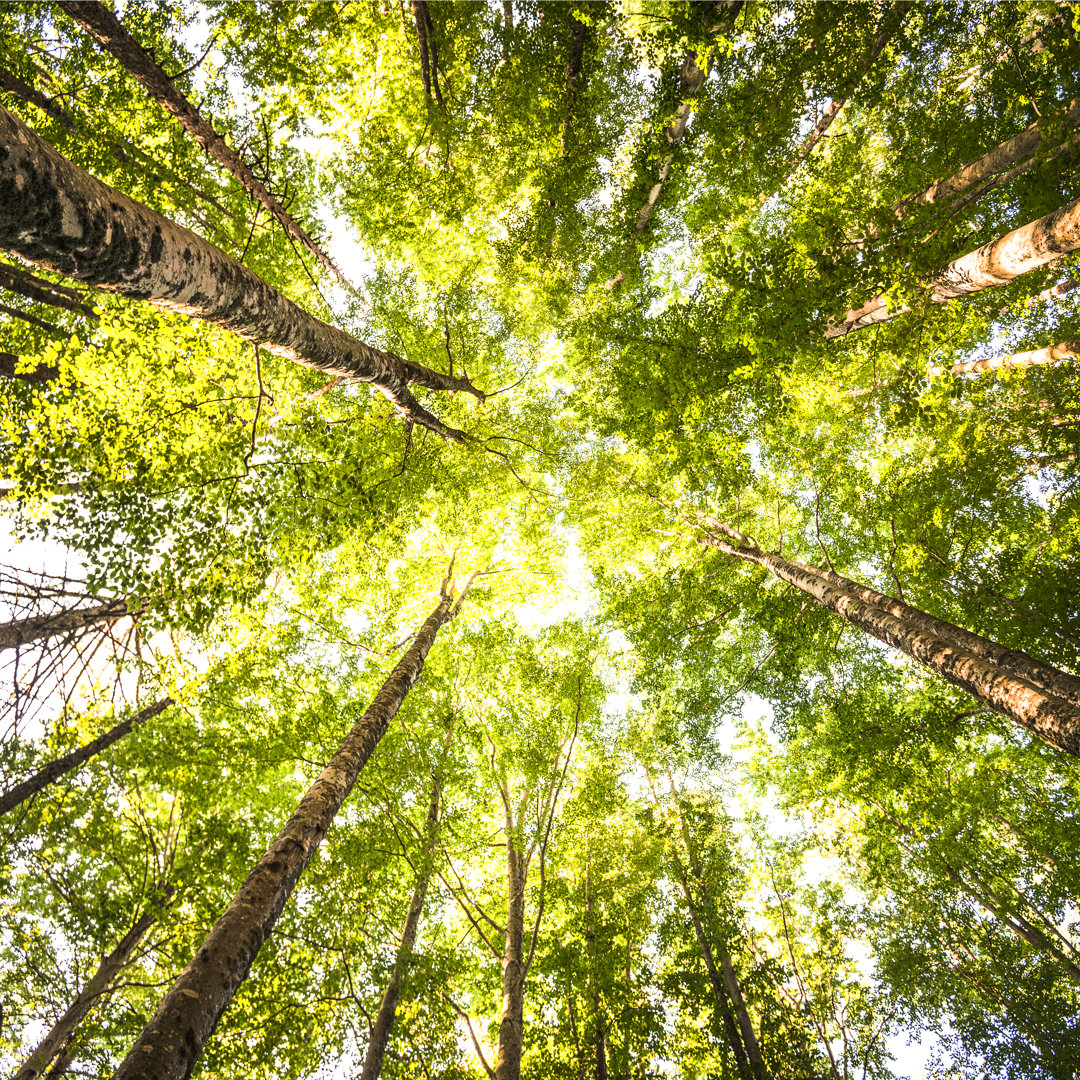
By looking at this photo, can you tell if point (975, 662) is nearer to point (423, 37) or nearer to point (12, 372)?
point (423, 37)

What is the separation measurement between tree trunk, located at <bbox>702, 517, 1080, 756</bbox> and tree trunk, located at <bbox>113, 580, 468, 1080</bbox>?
733 cm

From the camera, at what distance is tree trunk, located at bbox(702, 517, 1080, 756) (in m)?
4.49

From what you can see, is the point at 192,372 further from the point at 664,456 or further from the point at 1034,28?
the point at 1034,28

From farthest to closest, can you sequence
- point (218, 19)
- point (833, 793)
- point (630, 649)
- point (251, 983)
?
point (630, 649) < point (833, 793) < point (218, 19) < point (251, 983)

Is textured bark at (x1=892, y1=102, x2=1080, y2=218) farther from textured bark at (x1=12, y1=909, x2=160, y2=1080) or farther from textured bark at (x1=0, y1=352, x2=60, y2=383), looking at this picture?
textured bark at (x1=12, y1=909, x2=160, y2=1080)

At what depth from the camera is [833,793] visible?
10516mm

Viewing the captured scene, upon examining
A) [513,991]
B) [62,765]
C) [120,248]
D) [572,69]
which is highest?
[572,69]

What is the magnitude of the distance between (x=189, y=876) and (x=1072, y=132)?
15476 mm

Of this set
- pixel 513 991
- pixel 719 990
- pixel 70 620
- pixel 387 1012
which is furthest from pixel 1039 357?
pixel 70 620

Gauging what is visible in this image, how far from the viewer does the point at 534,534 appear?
12.0 m

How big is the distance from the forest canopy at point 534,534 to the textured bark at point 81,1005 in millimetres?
168

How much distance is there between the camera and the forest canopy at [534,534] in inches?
187

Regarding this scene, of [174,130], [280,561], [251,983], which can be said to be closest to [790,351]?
[280,561]

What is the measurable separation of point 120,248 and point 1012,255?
9.43 meters
